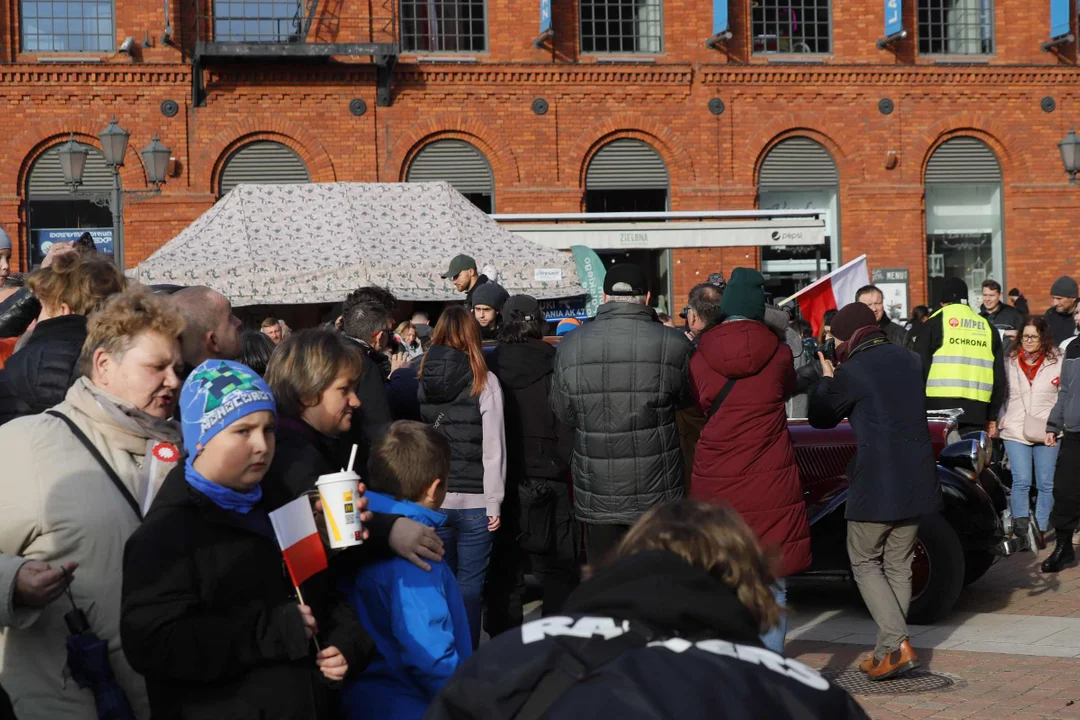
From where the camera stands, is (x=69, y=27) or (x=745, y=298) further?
(x=69, y=27)

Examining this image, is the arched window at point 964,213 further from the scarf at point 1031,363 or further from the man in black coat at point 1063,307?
the scarf at point 1031,363

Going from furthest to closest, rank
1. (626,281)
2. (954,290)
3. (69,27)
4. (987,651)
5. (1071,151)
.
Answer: (69,27)
(1071,151)
(954,290)
(987,651)
(626,281)

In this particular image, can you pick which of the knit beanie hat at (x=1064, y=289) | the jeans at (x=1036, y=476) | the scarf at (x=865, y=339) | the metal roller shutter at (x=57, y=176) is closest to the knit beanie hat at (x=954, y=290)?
the jeans at (x=1036, y=476)

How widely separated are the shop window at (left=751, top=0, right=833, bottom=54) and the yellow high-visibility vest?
615 inches

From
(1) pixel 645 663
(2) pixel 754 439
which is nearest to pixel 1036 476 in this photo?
(2) pixel 754 439

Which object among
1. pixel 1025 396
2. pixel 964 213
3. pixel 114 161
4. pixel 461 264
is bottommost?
pixel 1025 396

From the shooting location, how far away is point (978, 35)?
27.0m

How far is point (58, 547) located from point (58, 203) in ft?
73.1

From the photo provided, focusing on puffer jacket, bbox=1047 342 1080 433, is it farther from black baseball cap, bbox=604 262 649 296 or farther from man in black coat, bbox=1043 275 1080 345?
black baseball cap, bbox=604 262 649 296

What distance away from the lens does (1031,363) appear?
38.3 ft

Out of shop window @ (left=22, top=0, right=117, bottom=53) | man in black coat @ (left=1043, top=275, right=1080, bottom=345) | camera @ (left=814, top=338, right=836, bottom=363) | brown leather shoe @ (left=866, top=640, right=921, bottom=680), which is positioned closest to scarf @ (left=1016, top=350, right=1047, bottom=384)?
man in black coat @ (left=1043, top=275, right=1080, bottom=345)

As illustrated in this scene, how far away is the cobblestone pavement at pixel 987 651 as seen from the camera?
21.9ft

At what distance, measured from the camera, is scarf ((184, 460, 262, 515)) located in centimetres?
330

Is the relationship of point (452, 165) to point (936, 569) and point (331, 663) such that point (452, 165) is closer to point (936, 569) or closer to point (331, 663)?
point (936, 569)
